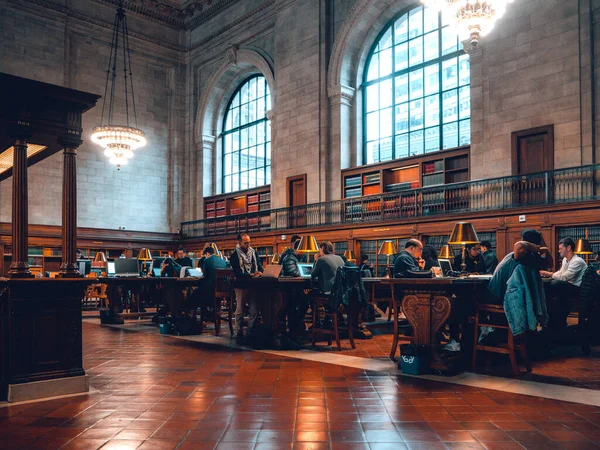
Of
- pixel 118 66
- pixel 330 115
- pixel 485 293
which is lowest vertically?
pixel 485 293

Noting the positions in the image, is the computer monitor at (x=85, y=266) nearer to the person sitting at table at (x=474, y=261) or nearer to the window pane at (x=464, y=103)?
the person sitting at table at (x=474, y=261)

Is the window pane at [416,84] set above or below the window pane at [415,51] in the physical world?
below

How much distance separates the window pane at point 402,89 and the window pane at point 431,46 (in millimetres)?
799

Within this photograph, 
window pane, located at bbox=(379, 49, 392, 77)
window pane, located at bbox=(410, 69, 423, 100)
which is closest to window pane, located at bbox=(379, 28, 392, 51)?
window pane, located at bbox=(379, 49, 392, 77)

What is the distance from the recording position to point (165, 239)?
62.3ft

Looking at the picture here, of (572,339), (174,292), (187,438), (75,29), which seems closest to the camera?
(187,438)

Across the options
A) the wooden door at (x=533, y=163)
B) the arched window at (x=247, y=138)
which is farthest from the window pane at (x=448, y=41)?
the arched window at (x=247, y=138)

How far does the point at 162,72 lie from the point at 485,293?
56.9 feet

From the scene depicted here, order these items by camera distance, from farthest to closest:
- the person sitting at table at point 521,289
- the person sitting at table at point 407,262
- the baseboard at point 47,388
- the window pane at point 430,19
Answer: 1. the window pane at point 430,19
2. the person sitting at table at point 407,262
3. the person sitting at table at point 521,289
4. the baseboard at point 47,388

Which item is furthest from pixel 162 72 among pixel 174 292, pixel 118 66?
pixel 174 292

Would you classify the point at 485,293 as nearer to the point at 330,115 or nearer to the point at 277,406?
the point at 277,406

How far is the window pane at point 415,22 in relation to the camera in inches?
543

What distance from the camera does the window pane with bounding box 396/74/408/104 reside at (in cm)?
1416

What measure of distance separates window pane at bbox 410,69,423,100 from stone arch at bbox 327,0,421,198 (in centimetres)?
164
